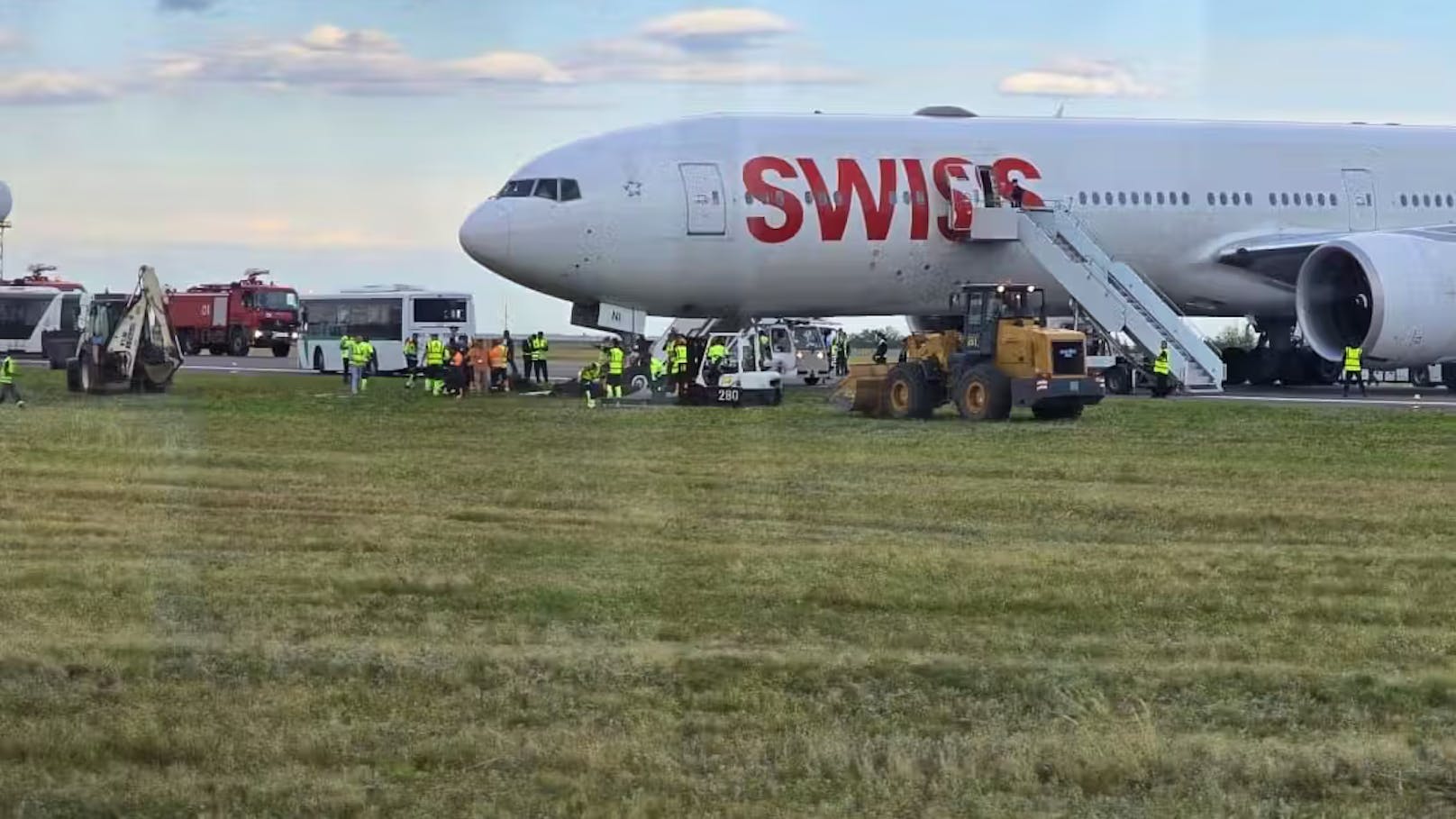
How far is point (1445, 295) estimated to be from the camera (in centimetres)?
4216

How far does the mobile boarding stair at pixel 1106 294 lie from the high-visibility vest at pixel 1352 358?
278 cm

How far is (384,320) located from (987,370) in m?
38.0

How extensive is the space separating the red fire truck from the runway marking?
58686 mm

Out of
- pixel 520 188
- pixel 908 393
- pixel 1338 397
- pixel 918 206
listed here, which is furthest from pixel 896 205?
pixel 1338 397

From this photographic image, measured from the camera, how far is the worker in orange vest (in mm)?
49562

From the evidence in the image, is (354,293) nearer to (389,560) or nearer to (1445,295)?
(1445,295)

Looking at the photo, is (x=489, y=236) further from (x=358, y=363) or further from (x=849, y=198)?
(x=358, y=363)

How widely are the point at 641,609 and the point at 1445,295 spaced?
31204 mm

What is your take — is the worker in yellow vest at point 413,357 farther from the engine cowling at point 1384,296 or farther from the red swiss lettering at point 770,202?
the engine cowling at point 1384,296

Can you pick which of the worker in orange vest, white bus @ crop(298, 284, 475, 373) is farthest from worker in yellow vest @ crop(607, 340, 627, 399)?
white bus @ crop(298, 284, 475, 373)

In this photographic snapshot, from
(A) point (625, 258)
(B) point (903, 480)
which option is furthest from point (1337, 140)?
(B) point (903, 480)

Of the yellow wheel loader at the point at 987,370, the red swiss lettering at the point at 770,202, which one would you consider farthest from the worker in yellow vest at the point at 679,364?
the yellow wheel loader at the point at 987,370

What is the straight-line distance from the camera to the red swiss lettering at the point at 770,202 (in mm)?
40656

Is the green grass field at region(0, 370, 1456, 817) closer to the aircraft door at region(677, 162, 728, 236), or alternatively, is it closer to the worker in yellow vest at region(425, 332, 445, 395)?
the aircraft door at region(677, 162, 728, 236)
